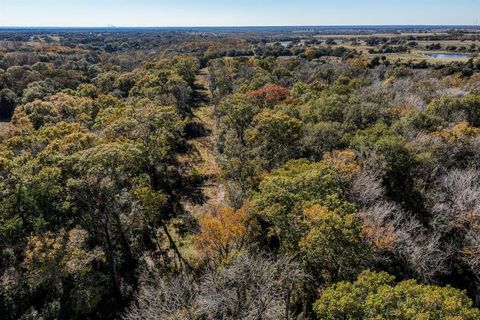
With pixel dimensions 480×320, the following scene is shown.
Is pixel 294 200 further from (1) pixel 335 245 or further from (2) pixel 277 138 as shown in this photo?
(2) pixel 277 138

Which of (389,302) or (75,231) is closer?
(389,302)

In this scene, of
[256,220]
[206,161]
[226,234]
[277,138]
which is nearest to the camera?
[226,234]

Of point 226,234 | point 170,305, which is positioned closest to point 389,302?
point 170,305

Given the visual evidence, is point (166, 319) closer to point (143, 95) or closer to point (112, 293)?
point (112, 293)

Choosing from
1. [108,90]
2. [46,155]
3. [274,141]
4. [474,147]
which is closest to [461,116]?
[474,147]

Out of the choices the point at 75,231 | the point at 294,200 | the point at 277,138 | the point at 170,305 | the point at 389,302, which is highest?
the point at 277,138

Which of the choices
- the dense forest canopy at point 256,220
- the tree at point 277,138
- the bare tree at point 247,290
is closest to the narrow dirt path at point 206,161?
the dense forest canopy at point 256,220

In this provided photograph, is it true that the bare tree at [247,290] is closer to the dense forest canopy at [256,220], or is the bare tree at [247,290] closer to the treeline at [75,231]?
the dense forest canopy at [256,220]

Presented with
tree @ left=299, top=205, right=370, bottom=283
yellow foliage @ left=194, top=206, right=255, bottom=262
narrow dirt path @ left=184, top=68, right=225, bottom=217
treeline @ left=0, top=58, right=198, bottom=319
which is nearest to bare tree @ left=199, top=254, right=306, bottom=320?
tree @ left=299, top=205, right=370, bottom=283

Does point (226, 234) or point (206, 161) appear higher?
point (226, 234)

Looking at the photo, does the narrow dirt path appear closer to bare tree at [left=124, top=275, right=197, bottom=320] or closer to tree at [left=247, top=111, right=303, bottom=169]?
tree at [left=247, top=111, right=303, bottom=169]
